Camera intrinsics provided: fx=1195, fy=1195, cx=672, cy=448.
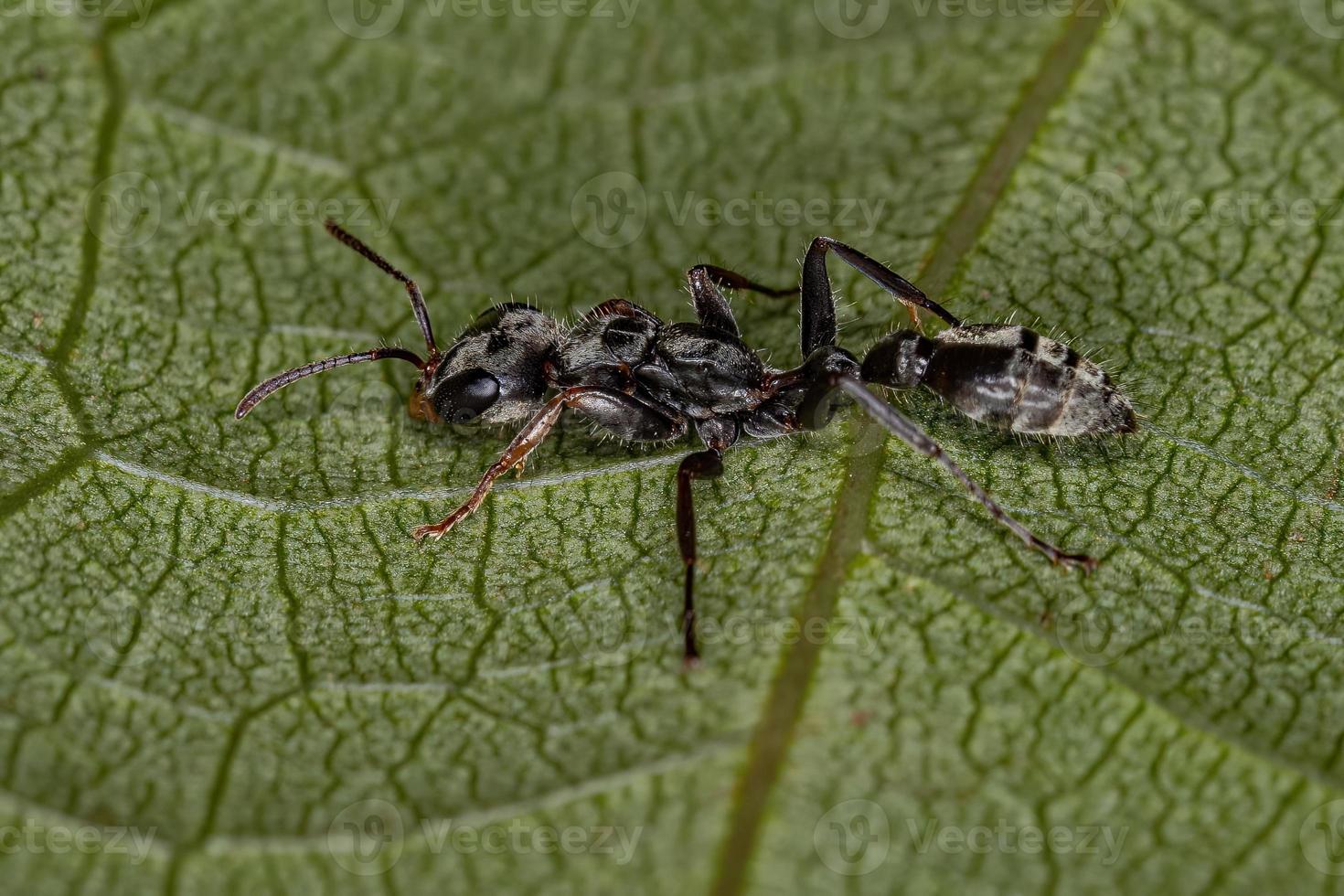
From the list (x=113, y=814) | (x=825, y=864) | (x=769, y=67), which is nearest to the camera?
(x=825, y=864)

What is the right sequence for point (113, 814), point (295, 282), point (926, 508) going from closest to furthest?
1. point (113, 814)
2. point (926, 508)
3. point (295, 282)

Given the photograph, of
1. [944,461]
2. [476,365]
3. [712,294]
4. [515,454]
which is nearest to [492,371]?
[476,365]

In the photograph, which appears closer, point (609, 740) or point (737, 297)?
point (609, 740)

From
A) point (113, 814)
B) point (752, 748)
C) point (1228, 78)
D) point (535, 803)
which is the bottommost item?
point (113, 814)

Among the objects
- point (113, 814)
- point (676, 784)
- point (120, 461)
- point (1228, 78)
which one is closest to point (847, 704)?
point (676, 784)

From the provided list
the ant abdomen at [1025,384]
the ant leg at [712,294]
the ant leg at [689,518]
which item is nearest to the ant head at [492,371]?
the ant leg at [712,294]

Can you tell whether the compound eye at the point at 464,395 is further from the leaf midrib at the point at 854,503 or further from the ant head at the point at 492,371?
the leaf midrib at the point at 854,503

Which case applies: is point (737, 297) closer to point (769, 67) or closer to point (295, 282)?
point (769, 67)

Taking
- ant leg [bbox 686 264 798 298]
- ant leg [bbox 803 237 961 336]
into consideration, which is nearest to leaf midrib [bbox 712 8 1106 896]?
ant leg [bbox 803 237 961 336]
